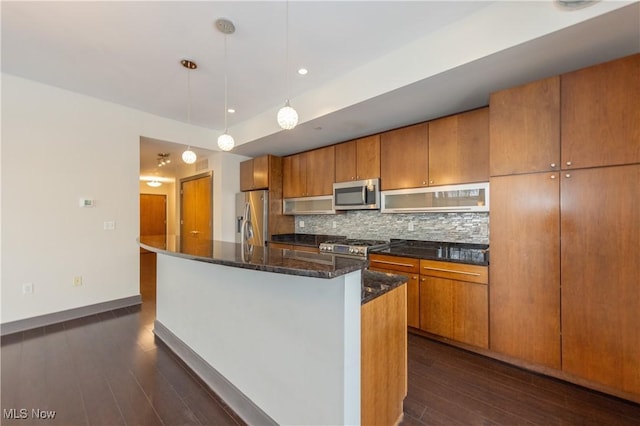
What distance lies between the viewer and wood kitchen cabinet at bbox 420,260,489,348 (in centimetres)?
240

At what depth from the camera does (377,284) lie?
151 centimetres

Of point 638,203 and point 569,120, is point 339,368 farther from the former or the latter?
point 569,120

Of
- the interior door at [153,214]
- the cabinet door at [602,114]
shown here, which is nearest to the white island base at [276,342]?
the cabinet door at [602,114]

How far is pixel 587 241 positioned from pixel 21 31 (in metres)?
4.86

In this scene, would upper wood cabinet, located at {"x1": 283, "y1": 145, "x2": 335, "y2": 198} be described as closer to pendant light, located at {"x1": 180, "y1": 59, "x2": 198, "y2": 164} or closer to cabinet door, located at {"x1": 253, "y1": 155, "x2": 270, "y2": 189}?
cabinet door, located at {"x1": 253, "y1": 155, "x2": 270, "y2": 189}

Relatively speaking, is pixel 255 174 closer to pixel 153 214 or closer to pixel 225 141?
pixel 225 141

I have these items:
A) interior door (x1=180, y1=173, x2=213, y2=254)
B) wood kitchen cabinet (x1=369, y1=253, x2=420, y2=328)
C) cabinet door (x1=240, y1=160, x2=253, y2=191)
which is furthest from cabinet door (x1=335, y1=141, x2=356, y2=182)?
A: interior door (x1=180, y1=173, x2=213, y2=254)

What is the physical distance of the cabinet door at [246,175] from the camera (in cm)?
492

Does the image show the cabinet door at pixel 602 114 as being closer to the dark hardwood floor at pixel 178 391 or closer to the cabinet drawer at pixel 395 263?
the cabinet drawer at pixel 395 263

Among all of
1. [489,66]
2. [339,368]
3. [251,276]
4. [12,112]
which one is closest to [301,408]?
[339,368]

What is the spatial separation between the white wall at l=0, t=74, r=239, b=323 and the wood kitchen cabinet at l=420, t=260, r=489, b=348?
397 cm

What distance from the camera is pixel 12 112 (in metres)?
2.88

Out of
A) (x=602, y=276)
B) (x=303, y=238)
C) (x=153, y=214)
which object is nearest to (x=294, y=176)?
(x=303, y=238)

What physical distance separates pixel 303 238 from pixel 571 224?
357 cm
